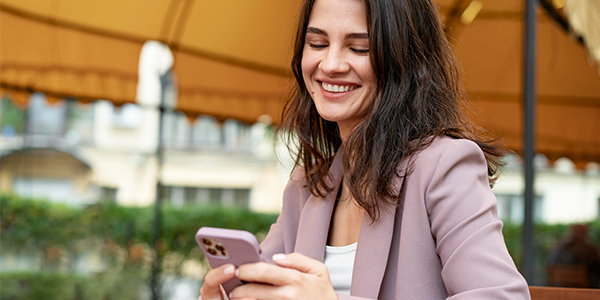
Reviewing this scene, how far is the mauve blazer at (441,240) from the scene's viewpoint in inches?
32.6

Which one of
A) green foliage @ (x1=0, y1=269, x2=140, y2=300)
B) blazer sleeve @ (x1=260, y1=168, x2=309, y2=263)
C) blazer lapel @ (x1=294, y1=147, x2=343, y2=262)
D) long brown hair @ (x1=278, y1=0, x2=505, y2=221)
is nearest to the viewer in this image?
long brown hair @ (x1=278, y1=0, x2=505, y2=221)

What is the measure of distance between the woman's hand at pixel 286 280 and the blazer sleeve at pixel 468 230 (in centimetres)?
21

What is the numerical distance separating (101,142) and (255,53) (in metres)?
5.10

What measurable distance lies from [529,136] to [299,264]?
2740 mm

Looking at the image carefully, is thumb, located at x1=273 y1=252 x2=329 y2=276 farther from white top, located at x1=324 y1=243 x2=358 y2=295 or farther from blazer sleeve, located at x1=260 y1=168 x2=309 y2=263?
blazer sleeve, located at x1=260 y1=168 x2=309 y2=263

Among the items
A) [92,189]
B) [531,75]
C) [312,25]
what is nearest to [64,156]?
[92,189]

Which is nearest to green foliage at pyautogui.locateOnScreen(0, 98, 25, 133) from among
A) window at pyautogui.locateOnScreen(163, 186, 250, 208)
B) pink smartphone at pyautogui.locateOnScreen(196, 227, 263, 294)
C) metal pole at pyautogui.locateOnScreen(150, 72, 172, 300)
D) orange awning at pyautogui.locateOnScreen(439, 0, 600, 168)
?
metal pole at pyautogui.locateOnScreen(150, 72, 172, 300)

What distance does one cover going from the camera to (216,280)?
0.84m

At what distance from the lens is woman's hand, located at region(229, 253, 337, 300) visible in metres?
0.79

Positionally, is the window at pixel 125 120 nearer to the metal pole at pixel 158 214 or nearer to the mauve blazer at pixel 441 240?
the metal pole at pixel 158 214

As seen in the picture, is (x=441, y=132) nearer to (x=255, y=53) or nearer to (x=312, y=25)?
(x=312, y=25)

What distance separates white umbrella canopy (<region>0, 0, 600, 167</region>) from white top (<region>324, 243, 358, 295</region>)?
3858 mm

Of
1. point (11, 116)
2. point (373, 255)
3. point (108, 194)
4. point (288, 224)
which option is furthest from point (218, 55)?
point (373, 255)

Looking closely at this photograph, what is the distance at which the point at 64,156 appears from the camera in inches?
314
